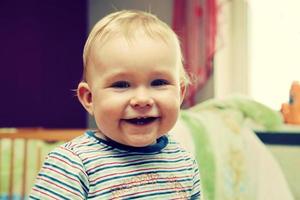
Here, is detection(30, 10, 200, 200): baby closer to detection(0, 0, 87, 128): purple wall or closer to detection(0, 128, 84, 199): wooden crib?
detection(0, 128, 84, 199): wooden crib

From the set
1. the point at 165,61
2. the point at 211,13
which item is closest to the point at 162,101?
the point at 165,61

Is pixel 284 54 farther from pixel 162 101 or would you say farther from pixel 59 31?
pixel 59 31

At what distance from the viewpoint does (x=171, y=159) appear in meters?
0.92

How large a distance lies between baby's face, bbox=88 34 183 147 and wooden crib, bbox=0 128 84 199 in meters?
1.32

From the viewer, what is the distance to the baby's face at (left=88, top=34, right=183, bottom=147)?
0.82 m

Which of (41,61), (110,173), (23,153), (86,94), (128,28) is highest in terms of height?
(128,28)

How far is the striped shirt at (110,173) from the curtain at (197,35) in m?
1.15

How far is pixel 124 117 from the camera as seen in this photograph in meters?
0.82

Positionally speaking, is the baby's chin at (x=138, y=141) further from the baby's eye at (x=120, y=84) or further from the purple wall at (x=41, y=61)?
the purple wall at (x=41, y=61)

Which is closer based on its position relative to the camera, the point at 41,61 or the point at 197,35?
the point at 197,35

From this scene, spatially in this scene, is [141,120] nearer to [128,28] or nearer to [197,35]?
[128,28]

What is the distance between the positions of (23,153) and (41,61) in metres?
1.48

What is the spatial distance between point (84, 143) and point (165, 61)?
196 mm

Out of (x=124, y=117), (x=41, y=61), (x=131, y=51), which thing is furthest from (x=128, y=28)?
(x=41, y=61)
